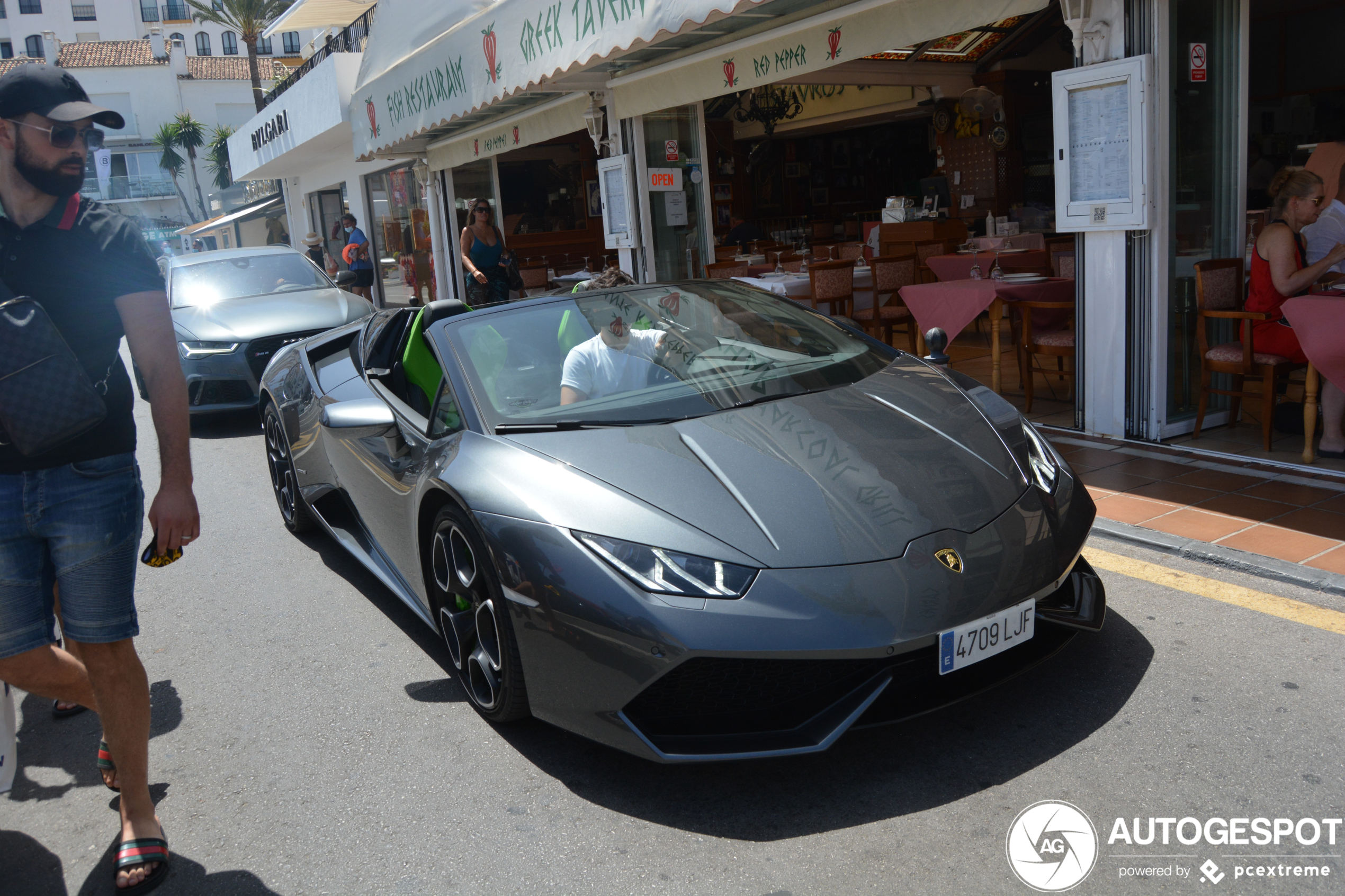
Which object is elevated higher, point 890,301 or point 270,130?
point 270,130

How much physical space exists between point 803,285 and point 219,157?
171 feet

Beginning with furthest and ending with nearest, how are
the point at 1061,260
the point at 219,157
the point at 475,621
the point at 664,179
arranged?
the point at 219,157 < the point at 664,179 < the point at 1061,260 < the point at 475,621

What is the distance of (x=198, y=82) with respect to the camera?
2450 inches

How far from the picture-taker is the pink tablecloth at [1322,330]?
4688 millimetres

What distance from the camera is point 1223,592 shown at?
3518 millimetres

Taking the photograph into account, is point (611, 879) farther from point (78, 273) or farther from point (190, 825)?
point (78, 273)

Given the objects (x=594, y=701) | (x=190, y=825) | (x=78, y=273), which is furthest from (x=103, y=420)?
(x=594, y=701)

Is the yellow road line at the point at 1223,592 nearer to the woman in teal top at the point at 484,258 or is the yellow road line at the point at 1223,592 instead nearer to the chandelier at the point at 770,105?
the woman in teal top at the point at 484,258

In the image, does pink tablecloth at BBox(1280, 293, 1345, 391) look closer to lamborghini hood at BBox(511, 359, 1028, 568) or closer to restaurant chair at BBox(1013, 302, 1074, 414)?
restaurant chair at BBox(1013, 302, 1074, 414)

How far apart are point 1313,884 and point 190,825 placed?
258cm

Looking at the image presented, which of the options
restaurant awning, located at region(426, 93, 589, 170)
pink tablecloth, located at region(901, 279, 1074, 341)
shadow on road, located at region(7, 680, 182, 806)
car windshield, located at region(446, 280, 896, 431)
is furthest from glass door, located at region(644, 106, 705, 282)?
shadow on road, located at region(7, 680, 182, 806)

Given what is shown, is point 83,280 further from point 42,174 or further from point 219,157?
point 219,157

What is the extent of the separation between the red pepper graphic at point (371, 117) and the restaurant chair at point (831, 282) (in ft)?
20.6

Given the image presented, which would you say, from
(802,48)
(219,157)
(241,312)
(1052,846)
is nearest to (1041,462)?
(1052,846)
